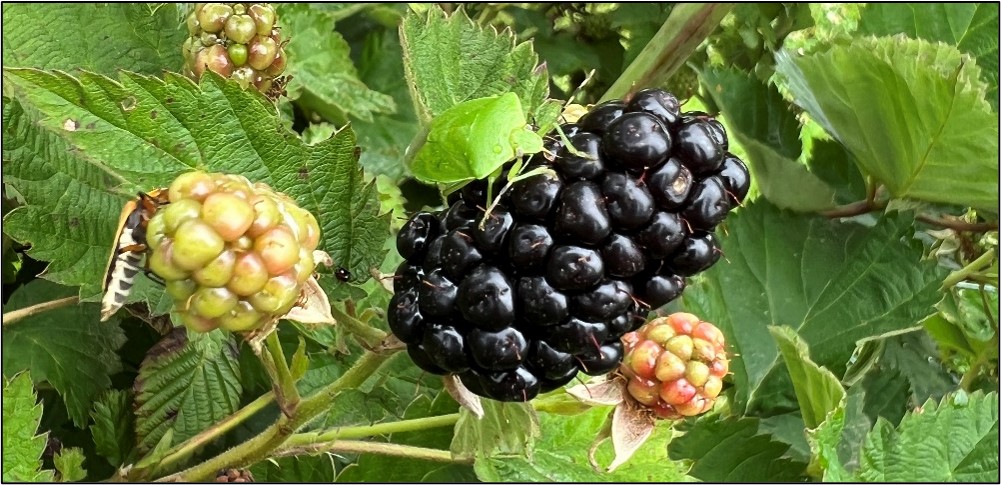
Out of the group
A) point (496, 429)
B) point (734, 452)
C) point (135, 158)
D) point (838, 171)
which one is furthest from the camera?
point (838, 171)

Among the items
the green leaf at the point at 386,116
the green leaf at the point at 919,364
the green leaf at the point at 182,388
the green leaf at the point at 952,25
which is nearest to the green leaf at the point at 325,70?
the green leaf at the point at 386,116

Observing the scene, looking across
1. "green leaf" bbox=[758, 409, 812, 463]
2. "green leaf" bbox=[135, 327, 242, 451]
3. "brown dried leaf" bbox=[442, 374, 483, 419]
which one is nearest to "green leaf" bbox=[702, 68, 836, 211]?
"green leaf" bbox=[758, 409, 812, 463]

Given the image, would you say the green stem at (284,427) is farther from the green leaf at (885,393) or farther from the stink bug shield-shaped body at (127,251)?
the green leaf at (885,393)

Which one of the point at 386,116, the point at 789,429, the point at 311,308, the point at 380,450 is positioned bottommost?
the point at 789,429

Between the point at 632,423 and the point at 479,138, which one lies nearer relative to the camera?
the point at 479,138

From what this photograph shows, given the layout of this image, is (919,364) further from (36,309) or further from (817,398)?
(36,309)

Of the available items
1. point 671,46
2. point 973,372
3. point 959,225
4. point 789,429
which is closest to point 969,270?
point 959,225

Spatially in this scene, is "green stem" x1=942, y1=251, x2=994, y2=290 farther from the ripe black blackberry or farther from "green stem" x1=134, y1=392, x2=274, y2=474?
"green stem" x1=134, y1=392, x2=274, y2=474
